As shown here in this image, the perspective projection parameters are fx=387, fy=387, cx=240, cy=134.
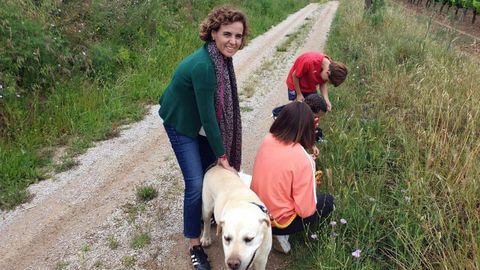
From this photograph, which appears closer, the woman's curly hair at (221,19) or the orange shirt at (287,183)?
the woman's curly hair at (221,19)

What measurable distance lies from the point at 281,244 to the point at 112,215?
67.2 inches

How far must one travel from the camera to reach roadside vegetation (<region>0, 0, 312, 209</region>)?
478cm

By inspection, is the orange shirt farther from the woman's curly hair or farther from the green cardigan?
the woman's curly hair

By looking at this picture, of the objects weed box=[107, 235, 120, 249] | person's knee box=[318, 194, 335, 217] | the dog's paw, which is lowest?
weed box=[107, 235, 120, 249]

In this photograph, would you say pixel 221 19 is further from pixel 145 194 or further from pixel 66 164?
pixel 66 164

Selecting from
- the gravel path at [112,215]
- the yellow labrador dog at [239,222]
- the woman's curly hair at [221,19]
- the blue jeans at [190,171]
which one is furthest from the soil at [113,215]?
the woman's curly hair at [221,19]

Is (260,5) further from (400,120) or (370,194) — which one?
(370,194)

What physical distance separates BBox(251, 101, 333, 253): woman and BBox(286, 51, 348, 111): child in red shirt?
1.44 meters

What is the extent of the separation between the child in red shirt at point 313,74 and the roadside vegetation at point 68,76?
271 cm

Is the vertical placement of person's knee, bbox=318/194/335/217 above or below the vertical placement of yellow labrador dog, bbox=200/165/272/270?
below

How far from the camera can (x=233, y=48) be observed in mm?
2682

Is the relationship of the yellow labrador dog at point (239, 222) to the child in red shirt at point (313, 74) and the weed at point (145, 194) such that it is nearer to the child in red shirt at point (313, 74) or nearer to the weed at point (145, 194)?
the weed at point (145, 194)

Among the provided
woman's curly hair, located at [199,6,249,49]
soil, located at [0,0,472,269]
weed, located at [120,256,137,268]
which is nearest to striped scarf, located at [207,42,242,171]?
woman's curly hair, located at [199,6,249,49]

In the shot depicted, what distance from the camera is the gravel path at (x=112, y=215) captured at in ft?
10.4
